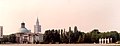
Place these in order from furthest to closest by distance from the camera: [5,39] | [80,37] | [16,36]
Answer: [16,36] → [5,39] → [80,37]

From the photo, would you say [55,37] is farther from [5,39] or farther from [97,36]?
[5,39]

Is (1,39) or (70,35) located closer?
(70,35)

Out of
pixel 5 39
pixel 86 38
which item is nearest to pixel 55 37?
pixel 86 38

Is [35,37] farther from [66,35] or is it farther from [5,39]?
[66,35]

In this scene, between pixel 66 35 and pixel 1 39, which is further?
pixel 1 39

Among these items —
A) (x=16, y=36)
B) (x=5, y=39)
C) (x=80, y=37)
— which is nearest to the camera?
(x=80, y=37)

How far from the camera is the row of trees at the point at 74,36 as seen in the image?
53188mm

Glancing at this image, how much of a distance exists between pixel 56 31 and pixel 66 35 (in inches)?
81.4

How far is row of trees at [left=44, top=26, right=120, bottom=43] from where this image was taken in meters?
53.2

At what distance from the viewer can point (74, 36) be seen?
180 ft

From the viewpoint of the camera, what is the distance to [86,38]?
53.2 m

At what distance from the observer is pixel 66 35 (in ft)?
180

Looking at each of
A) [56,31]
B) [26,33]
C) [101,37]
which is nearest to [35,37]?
[26,33]

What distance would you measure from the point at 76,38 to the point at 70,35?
1.23 meters
